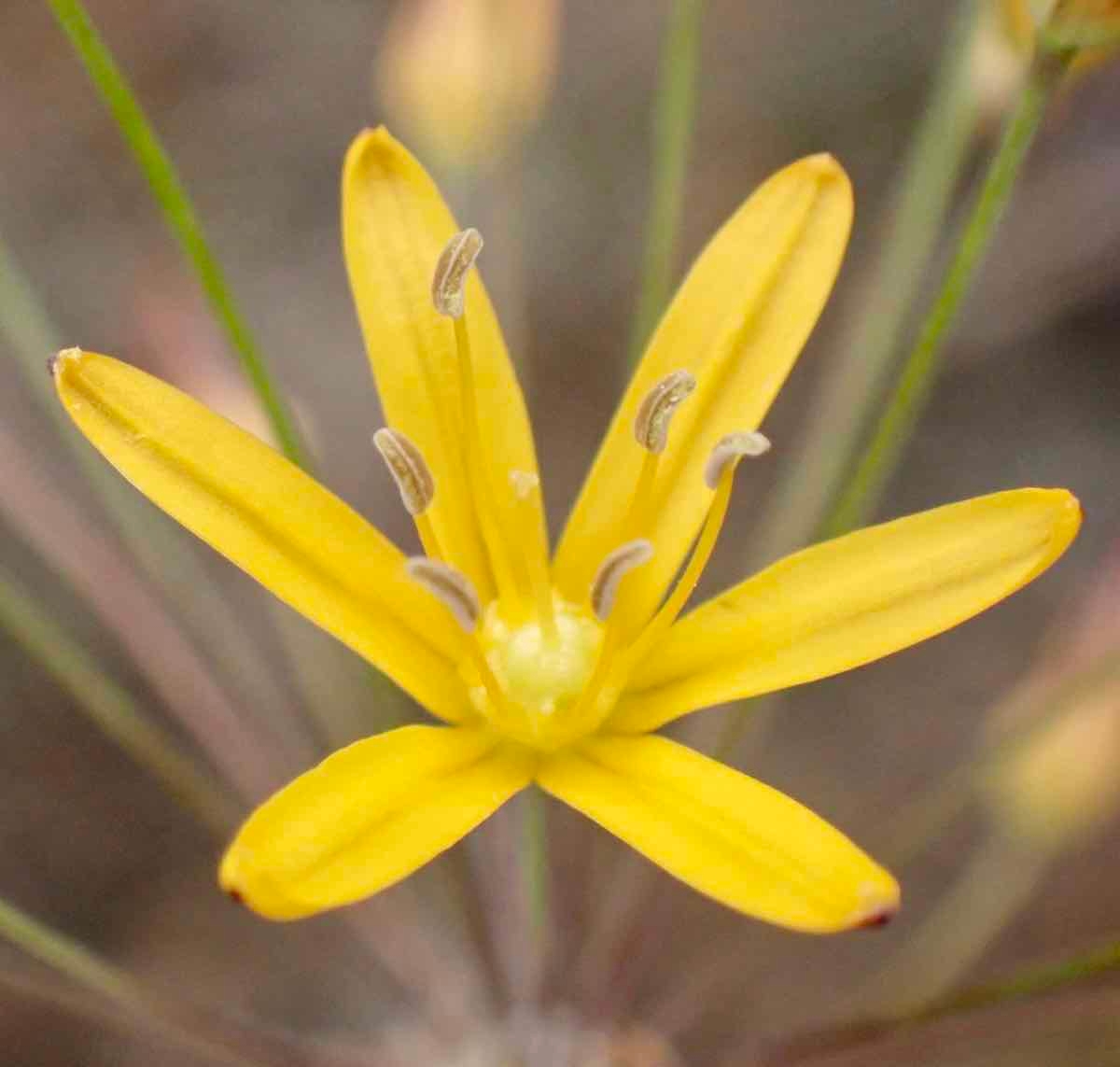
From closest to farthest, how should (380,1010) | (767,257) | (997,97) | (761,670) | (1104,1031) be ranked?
(761,670) → (767,257) → (997,97) → (1104,1031) → (380,1010)

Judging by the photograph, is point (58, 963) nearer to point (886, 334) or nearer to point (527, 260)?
point (886, 334)

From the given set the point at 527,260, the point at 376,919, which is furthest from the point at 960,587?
the point at 527,260

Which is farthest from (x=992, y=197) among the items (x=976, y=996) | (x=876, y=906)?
(x=976, y=996)

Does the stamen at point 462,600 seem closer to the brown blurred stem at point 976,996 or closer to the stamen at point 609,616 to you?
the stamen at point 609,616

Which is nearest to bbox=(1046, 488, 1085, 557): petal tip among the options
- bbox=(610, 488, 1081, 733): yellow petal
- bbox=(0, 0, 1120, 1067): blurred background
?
bbox=(610, 488, 1081, 733): yellow petal

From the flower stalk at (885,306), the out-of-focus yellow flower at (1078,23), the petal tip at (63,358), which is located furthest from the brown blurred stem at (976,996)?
the petal tip at (63,358)

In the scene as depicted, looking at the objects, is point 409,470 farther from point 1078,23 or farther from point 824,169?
point 1078,23

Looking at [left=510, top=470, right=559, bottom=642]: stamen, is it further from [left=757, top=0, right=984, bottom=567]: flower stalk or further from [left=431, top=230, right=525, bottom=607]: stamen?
[left=757, top=0, right=984, bottom=567]: flower stalk
